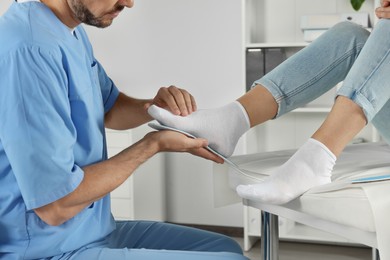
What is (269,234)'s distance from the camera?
1.37 m

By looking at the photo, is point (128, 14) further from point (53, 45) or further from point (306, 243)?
point (53, 45)

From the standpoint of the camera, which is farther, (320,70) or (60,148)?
(320,70)

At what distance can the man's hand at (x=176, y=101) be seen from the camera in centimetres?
131

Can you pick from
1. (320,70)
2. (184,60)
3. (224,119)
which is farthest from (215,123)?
(184,60)

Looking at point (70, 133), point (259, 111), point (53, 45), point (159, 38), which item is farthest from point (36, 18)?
point (159, 38)

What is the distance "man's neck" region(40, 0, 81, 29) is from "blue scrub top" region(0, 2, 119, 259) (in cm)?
3

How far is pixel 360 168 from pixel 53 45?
62cm

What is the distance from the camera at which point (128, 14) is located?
123 inches

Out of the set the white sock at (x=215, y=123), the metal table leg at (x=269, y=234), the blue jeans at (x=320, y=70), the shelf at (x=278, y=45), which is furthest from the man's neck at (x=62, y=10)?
the shelf at (x=278, y=45)

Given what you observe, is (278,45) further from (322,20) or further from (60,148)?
(60,148)

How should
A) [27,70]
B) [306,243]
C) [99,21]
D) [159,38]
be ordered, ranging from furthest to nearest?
[159,38]
[306,243]
[99,21]
[27,70]

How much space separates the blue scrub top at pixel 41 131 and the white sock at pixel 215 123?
0.14 meters

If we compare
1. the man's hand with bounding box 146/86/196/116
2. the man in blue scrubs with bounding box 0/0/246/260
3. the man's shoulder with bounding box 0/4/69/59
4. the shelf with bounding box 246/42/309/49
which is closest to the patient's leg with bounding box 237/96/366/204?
the man in blue scrubs with bounding box 0/0/246/260

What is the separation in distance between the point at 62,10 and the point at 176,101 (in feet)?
0.97
